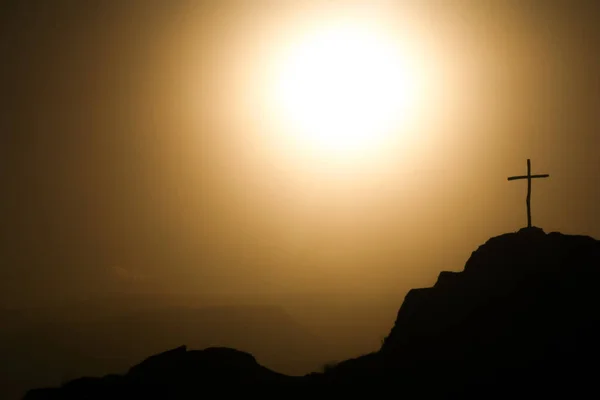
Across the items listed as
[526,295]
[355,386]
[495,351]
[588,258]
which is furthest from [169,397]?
[588,258]

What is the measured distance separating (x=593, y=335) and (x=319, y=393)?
15.8 metres

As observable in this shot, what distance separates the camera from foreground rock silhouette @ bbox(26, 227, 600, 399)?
1185 inches

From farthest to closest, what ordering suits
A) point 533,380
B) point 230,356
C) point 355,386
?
point 230,356, point 355,386, point 533,380

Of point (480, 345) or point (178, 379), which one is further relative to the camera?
point (178, 379)

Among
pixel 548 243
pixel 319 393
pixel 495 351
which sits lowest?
pixel 319 393

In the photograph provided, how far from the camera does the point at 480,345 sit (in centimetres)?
3241

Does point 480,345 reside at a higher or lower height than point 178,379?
higher

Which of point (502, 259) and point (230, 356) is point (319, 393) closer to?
point (230, 356)

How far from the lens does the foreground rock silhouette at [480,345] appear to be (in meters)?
30.1

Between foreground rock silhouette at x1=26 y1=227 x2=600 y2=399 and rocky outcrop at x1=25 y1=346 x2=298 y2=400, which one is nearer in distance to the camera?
foreground rock silhouette at x1=26 y1=227 x2=600 y2=399

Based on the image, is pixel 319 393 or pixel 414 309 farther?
pixel 414 309

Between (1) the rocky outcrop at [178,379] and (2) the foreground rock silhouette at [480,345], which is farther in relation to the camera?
(1) the rocky outcrop at [178,379]

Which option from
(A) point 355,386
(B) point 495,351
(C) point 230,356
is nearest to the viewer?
(B) point 495,351

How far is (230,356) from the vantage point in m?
37.0
